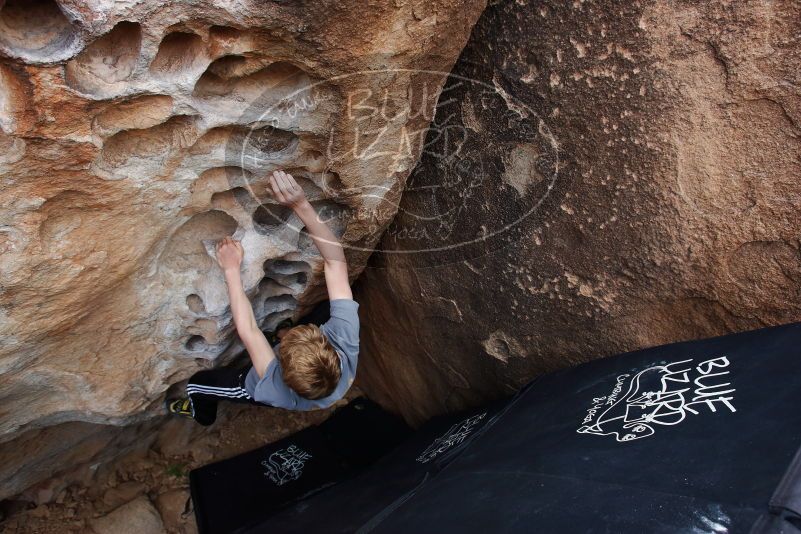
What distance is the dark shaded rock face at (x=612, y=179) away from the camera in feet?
3.86

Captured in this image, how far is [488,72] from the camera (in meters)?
1.41

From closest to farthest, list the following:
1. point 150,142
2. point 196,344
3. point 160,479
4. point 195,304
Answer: point 150,142
point 195,304
point 196,344
point 160,479

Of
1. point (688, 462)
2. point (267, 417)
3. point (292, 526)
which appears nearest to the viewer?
point (688, 462)

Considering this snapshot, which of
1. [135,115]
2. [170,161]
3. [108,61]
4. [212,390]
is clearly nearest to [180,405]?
[212,390]

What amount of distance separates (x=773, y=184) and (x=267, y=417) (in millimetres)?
2197

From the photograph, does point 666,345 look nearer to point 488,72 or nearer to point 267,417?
point 488,72

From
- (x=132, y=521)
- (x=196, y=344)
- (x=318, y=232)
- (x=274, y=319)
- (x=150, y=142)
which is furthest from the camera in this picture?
(x=132, y=521)

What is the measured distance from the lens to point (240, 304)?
1.58 meters

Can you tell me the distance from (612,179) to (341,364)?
0.80 metres

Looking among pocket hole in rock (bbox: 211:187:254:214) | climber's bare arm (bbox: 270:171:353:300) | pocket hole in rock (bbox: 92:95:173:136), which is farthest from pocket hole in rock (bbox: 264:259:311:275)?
pocket hole in rock (bbox: 92:95:173:136)

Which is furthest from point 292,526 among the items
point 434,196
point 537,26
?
point 537,26

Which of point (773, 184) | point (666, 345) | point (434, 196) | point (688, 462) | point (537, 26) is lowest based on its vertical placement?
point (688, 462)

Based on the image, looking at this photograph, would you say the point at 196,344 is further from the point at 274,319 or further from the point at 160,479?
the point at 160,479

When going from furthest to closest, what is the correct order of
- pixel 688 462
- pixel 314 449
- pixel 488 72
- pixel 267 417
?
pixel 267 417 → pixel 314 449 → pixel 488 72 → pixel 688 462
